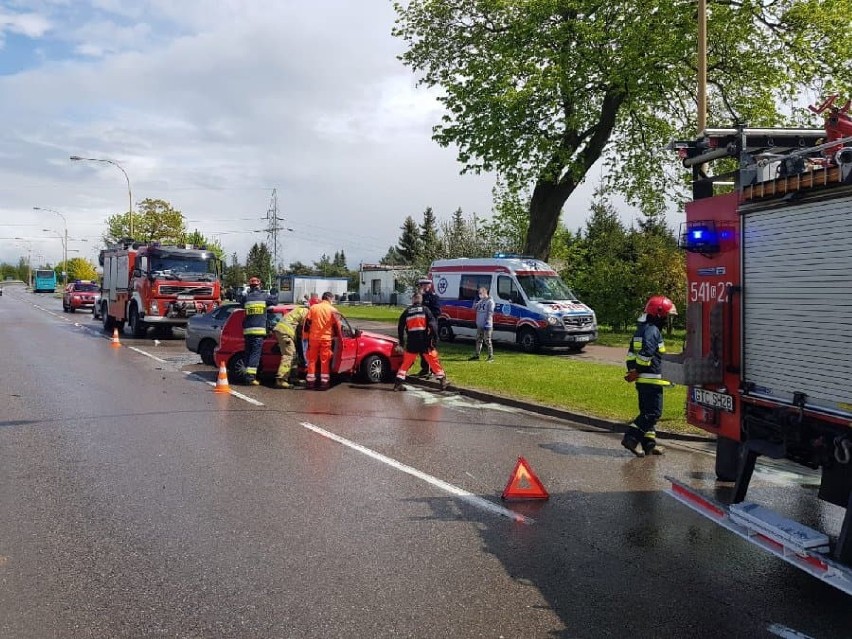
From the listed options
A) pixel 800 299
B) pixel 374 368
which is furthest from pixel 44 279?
pixel 800 299

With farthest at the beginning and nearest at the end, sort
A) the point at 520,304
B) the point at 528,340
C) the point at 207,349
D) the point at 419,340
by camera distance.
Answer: the point at 520,304 < the point at 528,340 < the point at 207,349 < the point at 419,340

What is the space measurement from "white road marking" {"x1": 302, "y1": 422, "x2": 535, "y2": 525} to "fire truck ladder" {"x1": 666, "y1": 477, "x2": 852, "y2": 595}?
136 centimetres

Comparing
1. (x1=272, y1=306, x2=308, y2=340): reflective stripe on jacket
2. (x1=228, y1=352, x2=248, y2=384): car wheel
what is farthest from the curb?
(x1=228, y1=352, x2=248, y2=384): car wheel

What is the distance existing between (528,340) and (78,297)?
30.7 m

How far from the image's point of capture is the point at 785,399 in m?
4.66

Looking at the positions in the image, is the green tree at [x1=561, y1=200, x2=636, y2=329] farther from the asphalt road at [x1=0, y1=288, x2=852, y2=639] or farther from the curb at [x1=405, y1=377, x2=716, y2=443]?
the asphalt road at [x1=0, y1=288, x2=852, y2=639]

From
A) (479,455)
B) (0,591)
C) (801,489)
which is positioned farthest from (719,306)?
(0,591)

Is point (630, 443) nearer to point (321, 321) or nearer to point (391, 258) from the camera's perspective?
point (321, 321)

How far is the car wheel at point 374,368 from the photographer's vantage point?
13484mm

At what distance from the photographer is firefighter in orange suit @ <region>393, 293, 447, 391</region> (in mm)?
12734

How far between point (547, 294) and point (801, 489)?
42.9ft

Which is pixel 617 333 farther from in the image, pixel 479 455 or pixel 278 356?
pixel 479 455

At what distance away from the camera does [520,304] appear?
1934cm

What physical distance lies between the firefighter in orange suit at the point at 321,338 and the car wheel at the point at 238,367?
1297mm
